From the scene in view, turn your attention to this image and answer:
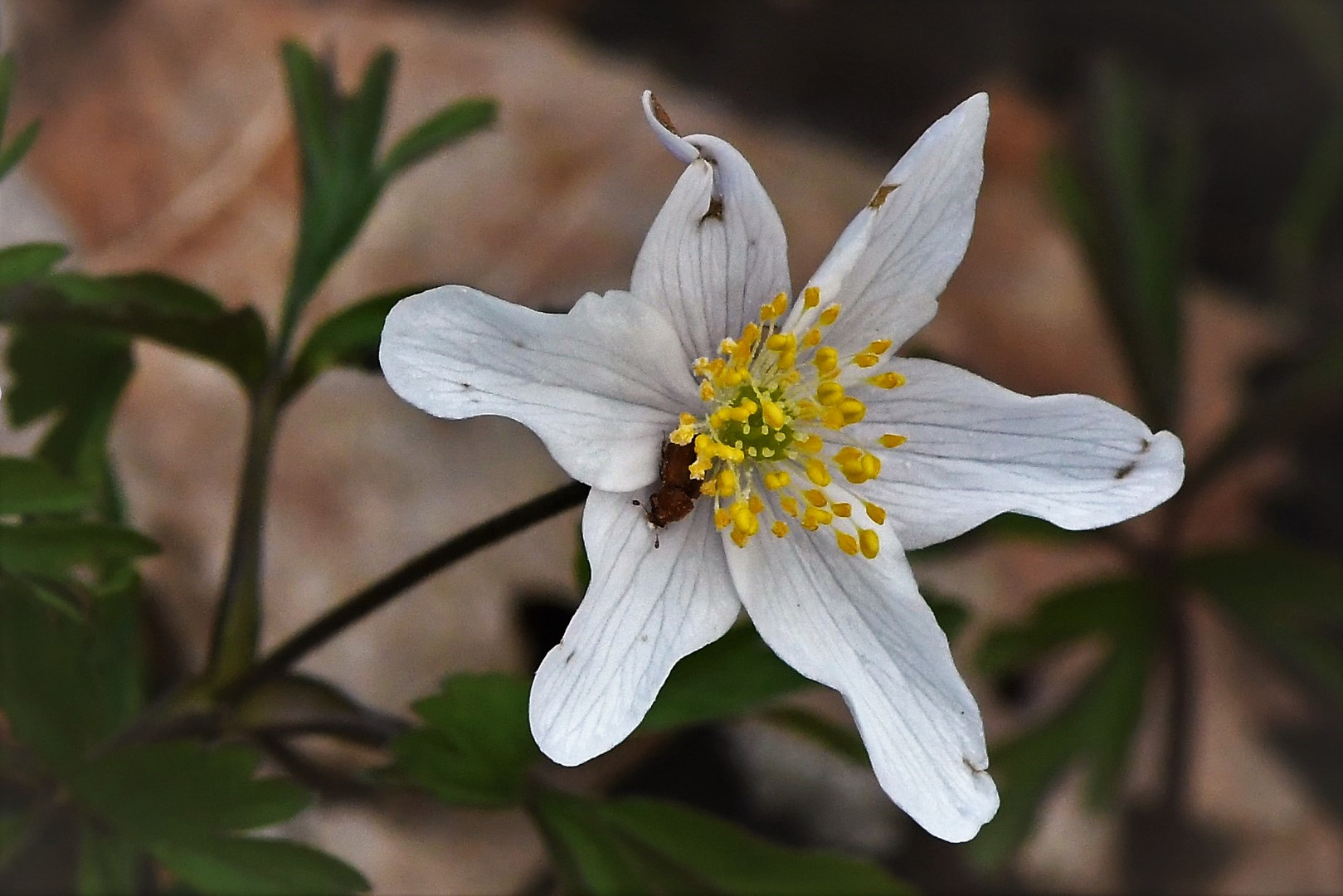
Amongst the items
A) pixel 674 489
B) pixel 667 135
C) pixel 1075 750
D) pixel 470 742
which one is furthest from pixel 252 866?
pixel 1075 750

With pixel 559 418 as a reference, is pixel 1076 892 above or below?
below

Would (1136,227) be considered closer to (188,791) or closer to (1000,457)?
(1000,457)

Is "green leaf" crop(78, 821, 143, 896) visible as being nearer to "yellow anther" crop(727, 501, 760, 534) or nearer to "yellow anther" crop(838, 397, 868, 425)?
"yellow anther" crop(727, 501, 760, 534)

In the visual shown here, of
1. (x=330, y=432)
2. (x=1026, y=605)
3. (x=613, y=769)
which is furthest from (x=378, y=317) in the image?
(x=1026, y=605)

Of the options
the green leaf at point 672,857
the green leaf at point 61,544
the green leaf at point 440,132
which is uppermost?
the green leaf at point 440,132

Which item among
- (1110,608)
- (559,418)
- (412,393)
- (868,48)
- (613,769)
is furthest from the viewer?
(868,48)

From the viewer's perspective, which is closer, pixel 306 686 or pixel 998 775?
pixel 306 686

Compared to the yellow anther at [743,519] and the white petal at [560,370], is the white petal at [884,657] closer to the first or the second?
the yellow anther at [743,519]

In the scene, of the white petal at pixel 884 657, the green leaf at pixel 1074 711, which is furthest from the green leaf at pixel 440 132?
the green leaf at pixel 1074 711

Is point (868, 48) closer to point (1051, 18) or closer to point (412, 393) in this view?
point (1051, 18)
